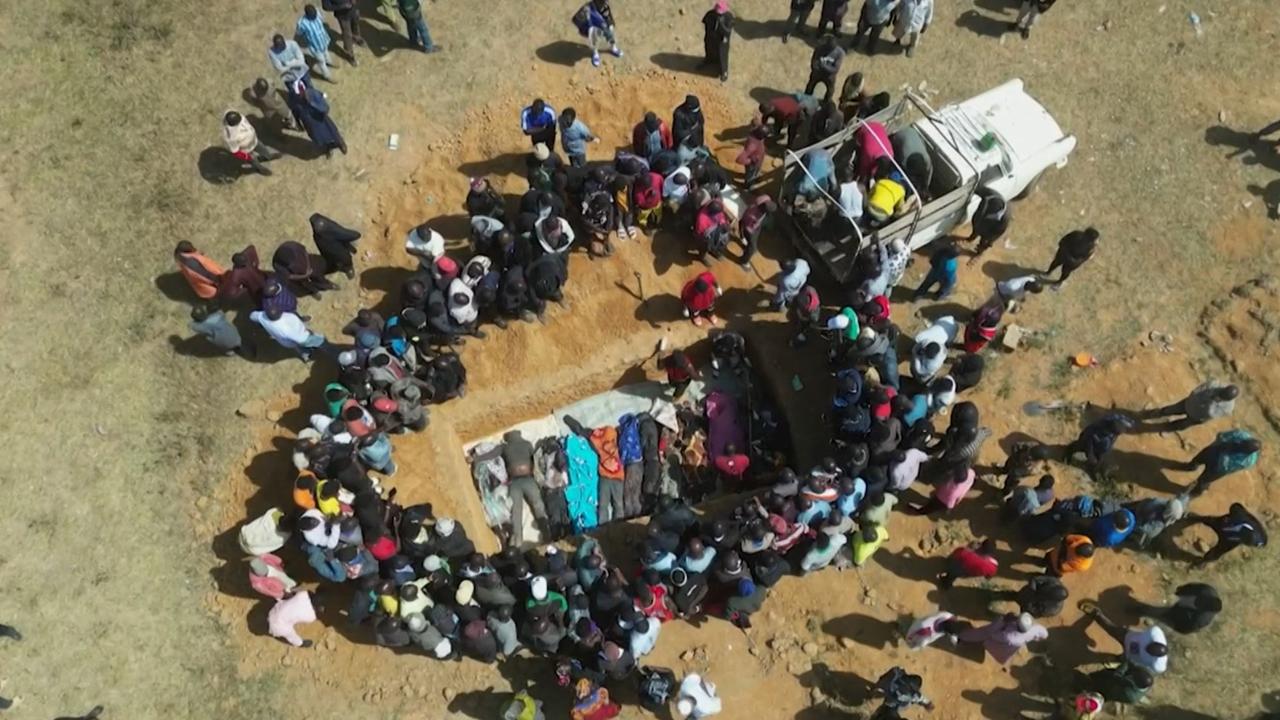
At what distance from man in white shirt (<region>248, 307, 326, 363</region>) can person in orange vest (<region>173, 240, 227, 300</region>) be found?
1195mm

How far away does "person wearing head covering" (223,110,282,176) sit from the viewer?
13602 mm

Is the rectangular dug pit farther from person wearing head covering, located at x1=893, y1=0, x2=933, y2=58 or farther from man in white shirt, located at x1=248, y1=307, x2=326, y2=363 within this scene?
person wearing head covering, located at x1=893, y1=0, x2=933, y2=58

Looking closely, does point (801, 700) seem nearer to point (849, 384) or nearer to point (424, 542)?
point (849, 384)

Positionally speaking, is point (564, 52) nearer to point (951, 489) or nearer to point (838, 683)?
point (951, 489)

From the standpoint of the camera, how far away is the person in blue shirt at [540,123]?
13.7 metres

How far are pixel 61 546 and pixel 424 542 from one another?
19.2 feet

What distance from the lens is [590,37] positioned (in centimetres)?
1575

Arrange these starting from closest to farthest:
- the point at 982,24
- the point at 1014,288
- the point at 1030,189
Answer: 1. the point at 1014,288
2. the point at 1030,189
3. the point at 982,24

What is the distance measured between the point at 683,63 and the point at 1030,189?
6657 mm

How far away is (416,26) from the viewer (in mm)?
15547

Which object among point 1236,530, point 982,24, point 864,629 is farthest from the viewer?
point 982,24

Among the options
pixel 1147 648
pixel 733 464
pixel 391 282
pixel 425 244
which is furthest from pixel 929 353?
pixel 391 282

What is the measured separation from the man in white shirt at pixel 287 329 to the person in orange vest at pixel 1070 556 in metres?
10.9

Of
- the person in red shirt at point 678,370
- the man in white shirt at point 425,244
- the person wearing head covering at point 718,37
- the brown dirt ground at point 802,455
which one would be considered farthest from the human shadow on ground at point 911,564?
the person wearing head covering at point 718,37
